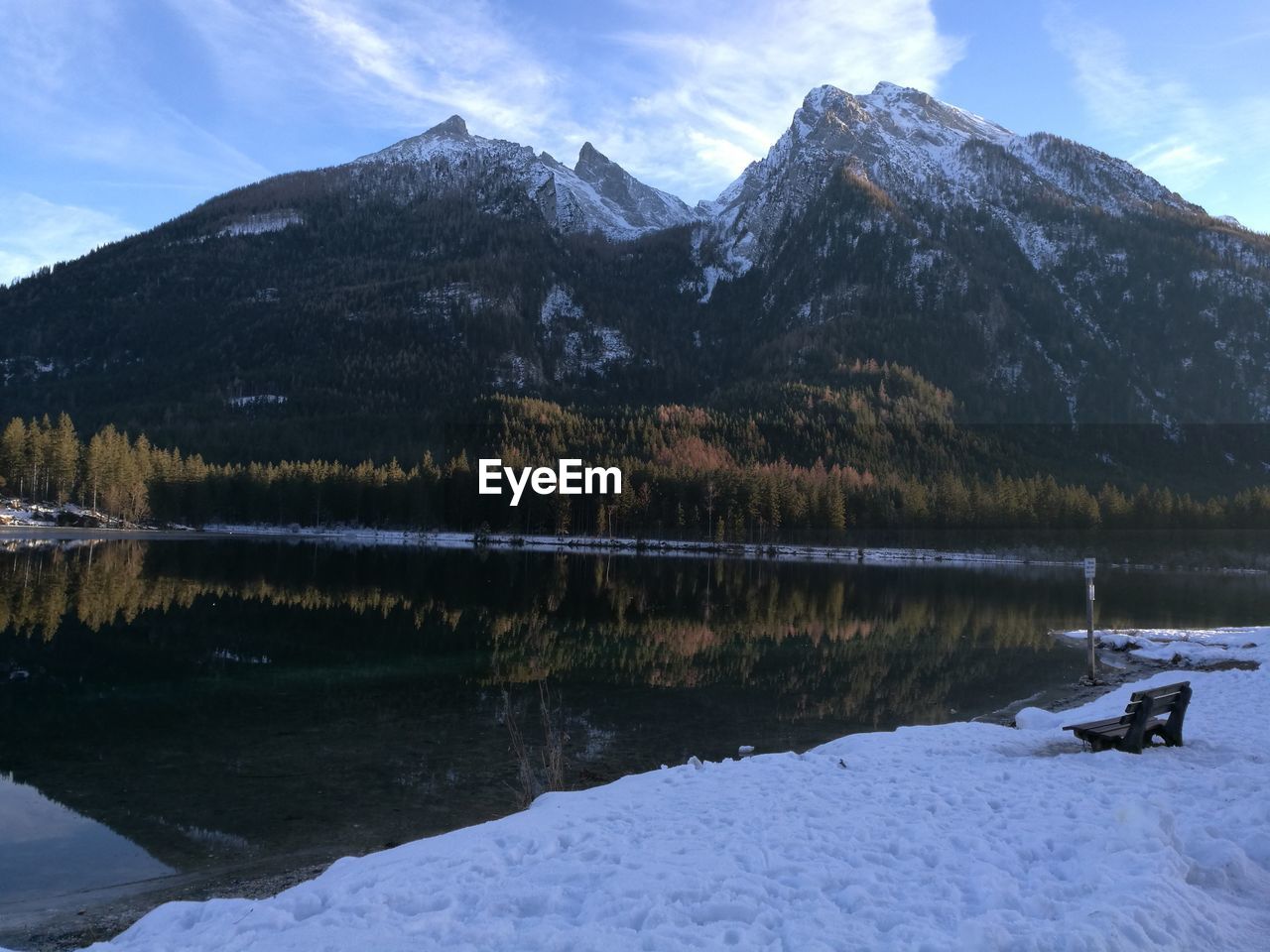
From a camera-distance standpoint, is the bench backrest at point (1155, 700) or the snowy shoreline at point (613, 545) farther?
the snowy shoreline at point (613, 545)

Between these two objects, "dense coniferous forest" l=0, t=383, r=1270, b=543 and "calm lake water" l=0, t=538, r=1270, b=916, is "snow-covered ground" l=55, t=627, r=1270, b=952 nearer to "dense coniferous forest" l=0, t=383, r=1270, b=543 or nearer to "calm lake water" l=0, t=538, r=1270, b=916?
"calm lake water" l=0, t=538, r=1270, b=916

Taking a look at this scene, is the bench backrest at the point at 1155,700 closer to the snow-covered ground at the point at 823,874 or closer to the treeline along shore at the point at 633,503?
the snow-covered ground at the point at 823,874

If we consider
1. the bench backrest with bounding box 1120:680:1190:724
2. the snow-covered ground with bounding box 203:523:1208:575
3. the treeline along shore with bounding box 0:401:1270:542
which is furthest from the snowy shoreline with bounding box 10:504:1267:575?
the bench backrest with bounding box 1120:680:1190:724

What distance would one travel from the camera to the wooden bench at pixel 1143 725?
12406 millimetres

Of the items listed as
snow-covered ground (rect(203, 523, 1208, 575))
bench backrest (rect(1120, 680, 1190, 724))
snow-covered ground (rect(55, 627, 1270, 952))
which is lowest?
snow-covered ground (rect(203, 523, 1208, 575))

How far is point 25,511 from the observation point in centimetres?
9969

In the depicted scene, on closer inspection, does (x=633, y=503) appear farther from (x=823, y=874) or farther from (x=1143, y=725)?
(x=823, y=874)

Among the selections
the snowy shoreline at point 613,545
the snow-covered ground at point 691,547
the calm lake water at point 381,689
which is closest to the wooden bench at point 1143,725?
the calm lake water at point 381,689

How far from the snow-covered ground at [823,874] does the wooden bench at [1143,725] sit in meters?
0.96

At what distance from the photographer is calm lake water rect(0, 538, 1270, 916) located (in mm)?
12586

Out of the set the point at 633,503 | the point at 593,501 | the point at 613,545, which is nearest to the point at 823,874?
the point at 613,545

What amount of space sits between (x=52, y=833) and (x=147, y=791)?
1897 mm

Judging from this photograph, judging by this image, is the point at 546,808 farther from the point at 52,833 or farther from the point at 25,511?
the point at 25,511

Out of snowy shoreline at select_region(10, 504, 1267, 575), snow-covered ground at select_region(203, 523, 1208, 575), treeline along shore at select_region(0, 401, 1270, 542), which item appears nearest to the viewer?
snowy shoreline at select_region(10, 504, 1267, 575)
